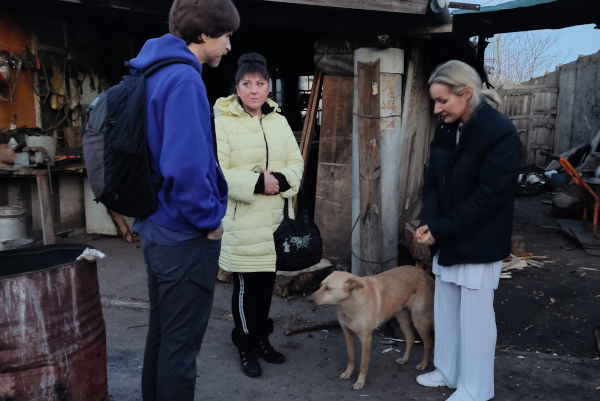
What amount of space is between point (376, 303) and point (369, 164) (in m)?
1.65

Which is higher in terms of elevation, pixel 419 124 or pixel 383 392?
pixel 419 124

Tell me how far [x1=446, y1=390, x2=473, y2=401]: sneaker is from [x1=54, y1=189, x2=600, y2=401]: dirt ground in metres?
0.18

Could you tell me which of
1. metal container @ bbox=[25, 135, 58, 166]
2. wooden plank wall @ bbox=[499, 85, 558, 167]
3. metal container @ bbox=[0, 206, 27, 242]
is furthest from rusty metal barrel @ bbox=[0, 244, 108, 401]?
wooden plank wall @ bbox=[499, 85, 558, 167]

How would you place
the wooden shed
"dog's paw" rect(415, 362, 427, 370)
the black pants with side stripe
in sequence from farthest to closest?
the wooden shed → "dog's paw" rect(415, 362, 427, 370) → the black pants with side stripe

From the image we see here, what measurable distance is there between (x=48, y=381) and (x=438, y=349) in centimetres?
240

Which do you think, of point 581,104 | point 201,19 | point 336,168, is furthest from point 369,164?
point 581,104

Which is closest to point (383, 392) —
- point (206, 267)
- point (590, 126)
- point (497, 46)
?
point (206, 267)

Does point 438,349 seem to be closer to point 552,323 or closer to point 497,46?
point 552,323

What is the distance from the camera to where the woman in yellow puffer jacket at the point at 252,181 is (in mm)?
3389

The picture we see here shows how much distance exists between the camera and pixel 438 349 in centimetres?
353

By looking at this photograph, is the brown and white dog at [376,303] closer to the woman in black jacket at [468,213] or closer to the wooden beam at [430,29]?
the woman in black jacket at [468,213]

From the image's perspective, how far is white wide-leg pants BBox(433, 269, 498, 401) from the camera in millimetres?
3164

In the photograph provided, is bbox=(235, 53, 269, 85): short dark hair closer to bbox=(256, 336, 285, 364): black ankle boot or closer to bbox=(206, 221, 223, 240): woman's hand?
bbox=(206, 221, 223, 240): woman's hand

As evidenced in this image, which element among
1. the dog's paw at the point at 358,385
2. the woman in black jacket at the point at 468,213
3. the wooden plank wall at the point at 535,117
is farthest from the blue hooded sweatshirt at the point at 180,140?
the wooden plank wall at the point at 535,117
